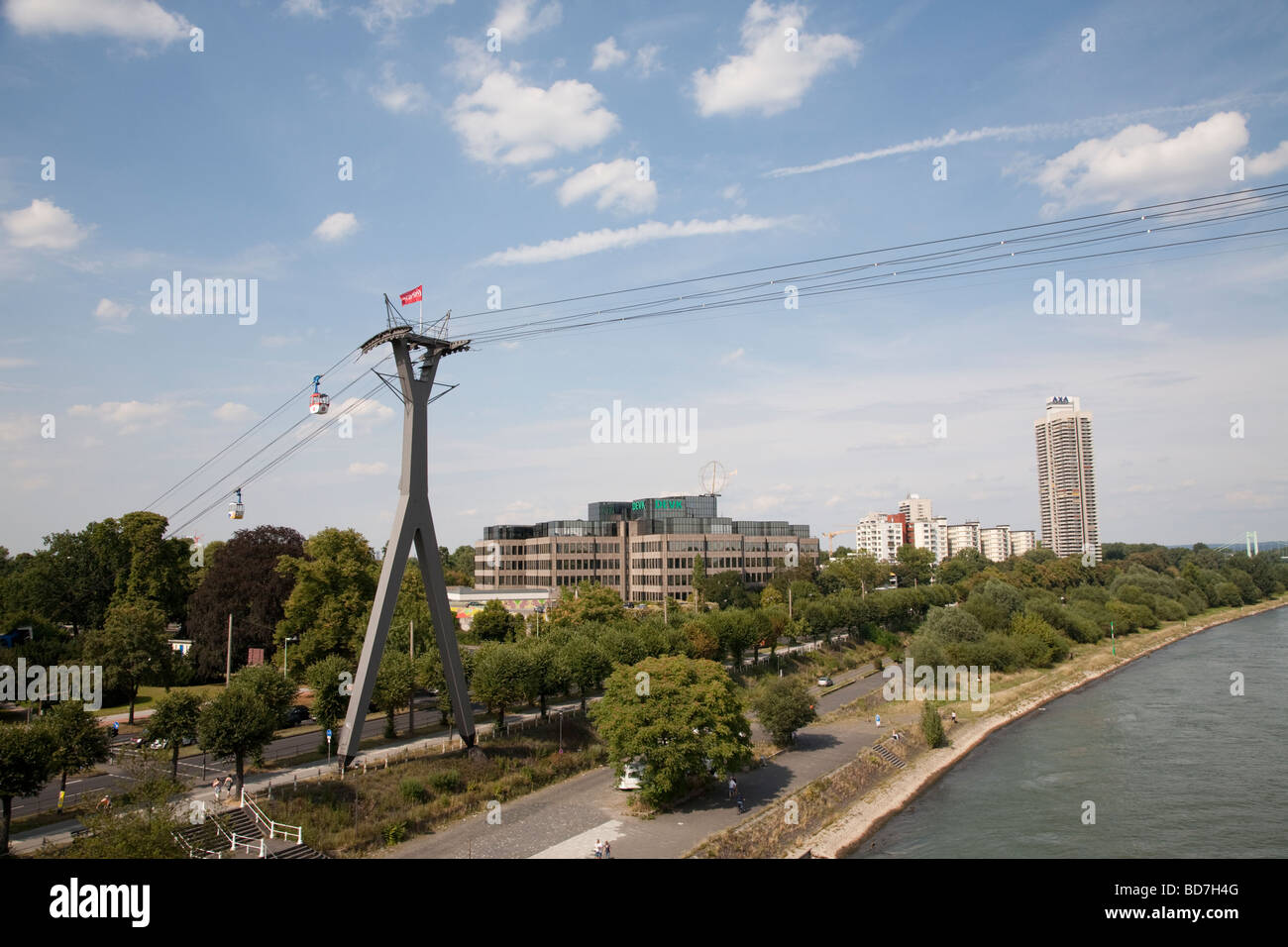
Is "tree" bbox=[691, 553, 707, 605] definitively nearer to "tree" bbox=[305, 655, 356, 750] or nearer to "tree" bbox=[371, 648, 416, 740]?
"tree" bbox=[371, 648, 416, 740]

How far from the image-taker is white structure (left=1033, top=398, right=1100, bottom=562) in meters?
182

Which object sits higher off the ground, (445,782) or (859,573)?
(859,573)

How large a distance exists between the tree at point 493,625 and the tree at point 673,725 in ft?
77.7

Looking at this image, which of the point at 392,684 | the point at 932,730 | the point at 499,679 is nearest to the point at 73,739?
the point at 392,684

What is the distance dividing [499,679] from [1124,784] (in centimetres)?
2674

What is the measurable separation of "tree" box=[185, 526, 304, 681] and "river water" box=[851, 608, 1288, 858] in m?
36.3

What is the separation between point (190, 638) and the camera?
160 ft

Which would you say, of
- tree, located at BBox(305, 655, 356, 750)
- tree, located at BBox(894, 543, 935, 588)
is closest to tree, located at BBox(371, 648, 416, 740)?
tree, located at BBox(305, 655, 356, 750)

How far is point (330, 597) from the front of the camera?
42312mm

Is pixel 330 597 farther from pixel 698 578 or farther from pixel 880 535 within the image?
pixel 880 535

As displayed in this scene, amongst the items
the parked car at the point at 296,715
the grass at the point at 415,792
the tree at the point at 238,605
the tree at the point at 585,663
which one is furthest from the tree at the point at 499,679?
the tree at the point at 238,605
